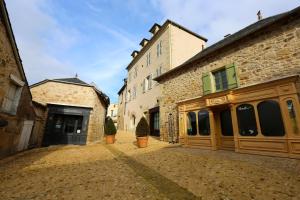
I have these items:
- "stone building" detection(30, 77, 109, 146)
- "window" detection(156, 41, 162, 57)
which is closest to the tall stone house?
"window" detection(156, 41, 162, 57)

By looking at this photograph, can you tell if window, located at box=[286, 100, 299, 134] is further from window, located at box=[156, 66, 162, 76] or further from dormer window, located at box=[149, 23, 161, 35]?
dormer window, located at box=[149, 23, 161, 35]

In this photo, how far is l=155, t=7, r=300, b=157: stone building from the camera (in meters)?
5.53

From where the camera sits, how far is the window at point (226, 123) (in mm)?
7355

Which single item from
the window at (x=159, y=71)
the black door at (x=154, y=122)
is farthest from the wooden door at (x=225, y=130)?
the window at (x=159, y=71)

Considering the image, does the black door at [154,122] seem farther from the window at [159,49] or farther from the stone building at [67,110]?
the window at [159,49]

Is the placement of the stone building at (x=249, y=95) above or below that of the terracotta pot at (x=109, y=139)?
above

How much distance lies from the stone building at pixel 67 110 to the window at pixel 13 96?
3.77m

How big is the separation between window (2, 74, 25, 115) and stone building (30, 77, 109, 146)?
12.4ft

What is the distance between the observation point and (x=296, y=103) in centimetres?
528

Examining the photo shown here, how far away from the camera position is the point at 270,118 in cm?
580

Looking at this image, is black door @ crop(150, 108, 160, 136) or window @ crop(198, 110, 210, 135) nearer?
window @ crop(198, 110, 210, 135)

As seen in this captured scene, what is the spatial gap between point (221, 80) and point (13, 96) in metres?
9.63

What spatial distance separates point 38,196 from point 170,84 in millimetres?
9570

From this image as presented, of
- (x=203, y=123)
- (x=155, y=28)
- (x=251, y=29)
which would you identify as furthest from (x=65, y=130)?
(x=155, y=28)
